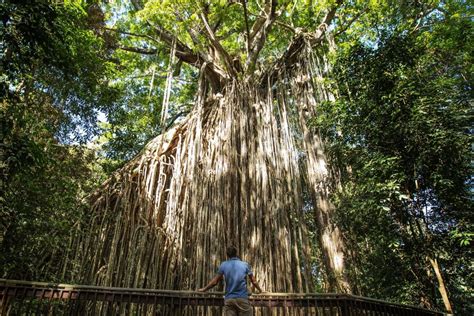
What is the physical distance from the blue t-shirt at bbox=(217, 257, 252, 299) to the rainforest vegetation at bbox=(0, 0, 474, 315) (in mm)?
1324

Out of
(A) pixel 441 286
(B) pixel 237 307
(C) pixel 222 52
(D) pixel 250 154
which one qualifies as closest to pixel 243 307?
(B) pixel 237 307

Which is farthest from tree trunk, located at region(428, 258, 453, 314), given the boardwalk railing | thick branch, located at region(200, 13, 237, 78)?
thick branch, located at region(200, 13, 237, 78)

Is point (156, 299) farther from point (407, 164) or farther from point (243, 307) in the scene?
point (407, 164)

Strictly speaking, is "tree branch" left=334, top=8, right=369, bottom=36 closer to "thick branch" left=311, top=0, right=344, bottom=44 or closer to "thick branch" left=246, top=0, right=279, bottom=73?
"thick branch" left=311, top=0, right=344, bottom=44

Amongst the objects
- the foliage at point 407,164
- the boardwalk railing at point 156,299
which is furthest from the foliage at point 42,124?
the foliage at point 407,164

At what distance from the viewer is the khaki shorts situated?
8.41 ft

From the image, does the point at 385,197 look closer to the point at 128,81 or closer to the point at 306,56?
the point at 306,56

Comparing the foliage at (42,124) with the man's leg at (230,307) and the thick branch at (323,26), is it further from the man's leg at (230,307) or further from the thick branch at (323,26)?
the thick branch at (323,26)

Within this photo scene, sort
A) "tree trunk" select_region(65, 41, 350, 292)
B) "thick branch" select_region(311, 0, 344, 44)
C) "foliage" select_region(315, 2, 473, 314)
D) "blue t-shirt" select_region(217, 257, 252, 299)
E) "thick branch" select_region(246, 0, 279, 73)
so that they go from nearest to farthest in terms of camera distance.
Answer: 1. "blue t-shirt" select_region(217, 257, 252, 299)
2. "foliage" select_region(315, 2, 473, 314)
3. "tree trunk" select_region(65, 41, 350, 292)
4. "thick branch" select_region(246, 0, 279, 73)
5. "thick branch" select_region(311, 0, 344, 44)

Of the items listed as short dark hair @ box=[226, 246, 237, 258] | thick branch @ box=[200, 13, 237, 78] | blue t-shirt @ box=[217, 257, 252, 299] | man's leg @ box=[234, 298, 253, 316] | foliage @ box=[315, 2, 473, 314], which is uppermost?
thick branch @ box=[200, 13, 237, 78]

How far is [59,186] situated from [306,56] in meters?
4.32

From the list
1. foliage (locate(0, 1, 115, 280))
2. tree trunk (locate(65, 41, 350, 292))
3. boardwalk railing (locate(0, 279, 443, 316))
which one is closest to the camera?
boardwalk railing (locate(0, 279, 443, 316))

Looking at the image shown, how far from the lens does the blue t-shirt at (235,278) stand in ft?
8.58

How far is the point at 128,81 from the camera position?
7.41 m
